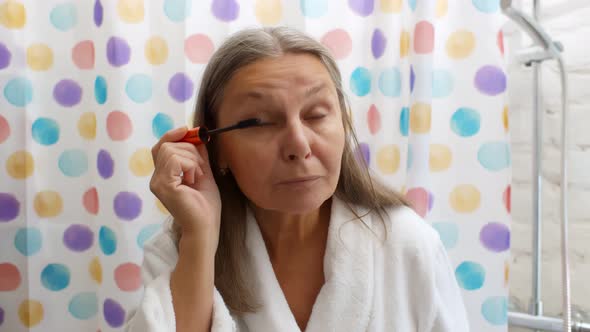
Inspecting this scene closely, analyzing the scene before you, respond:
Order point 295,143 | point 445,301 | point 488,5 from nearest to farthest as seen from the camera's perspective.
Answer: point 295,143, point 445,301, point 488,5

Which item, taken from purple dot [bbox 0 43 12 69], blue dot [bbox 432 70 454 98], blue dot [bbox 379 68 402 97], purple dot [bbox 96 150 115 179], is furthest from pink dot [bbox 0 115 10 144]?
blue dot [bbox 432 70 454 98]

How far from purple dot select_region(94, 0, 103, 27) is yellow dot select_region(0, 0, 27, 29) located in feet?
0.53

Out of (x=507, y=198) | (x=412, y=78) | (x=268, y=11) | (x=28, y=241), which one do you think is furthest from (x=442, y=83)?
(x=28, y=241)

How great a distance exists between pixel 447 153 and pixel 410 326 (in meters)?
0.42

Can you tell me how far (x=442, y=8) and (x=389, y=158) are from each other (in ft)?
1.08

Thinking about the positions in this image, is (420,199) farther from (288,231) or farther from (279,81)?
(279,81)

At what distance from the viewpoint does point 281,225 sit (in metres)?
0.94

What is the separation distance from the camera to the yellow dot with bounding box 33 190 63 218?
46.6 inches

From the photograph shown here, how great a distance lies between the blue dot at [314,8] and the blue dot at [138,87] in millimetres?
356

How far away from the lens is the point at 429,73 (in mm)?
1120

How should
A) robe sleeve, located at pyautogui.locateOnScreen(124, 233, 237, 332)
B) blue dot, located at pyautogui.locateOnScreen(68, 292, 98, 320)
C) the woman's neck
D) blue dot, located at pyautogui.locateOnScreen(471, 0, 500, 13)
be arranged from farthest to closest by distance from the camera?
blue dot, located at pyautogui.locateOnScreen(68, 292, 98, 320)
blue dot, located at pyautogui.locateOnScreen(471, 0, 500, 13)
the woman's neck
robe sleeve, located at pyautogui.locateOnScreen(124, 233, 237, 332)

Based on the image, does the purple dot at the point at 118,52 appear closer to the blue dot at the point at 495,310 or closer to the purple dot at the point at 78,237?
the purple dot at the point at 78,237

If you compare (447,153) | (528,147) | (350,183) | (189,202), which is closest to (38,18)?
(189,202)

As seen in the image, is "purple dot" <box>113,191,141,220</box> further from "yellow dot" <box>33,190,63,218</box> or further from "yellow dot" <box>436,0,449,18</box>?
"yellow dot" <box>436,0,449,18</box>
